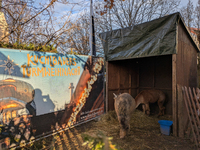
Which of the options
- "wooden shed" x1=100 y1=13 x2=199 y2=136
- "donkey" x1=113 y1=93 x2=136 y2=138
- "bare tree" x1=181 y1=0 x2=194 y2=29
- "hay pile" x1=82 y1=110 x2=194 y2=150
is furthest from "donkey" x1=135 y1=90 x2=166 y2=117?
"bare tree" x1=181 y1=0 x2=194 y2=29

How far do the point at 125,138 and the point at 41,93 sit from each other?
9.56 feet

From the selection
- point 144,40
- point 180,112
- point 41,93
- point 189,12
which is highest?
point 189,12

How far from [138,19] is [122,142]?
11.4 meters

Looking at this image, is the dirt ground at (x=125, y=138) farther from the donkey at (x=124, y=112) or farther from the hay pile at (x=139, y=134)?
the donkey at (x=124, y=112)

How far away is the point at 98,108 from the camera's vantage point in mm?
6434

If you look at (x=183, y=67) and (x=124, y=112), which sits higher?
(x=183, y=67)

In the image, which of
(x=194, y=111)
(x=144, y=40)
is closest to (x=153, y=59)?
(x=144, y=40)

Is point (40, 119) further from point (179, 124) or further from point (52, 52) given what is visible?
point (179, 124)

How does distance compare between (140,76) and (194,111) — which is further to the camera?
(140,76)

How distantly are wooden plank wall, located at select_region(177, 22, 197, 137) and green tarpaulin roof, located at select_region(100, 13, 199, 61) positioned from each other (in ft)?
1.27

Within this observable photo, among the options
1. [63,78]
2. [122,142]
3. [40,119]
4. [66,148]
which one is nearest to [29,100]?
[40,119]

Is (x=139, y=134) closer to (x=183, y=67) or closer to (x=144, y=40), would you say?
(x=183, y=67)

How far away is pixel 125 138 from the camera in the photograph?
464 centimetres

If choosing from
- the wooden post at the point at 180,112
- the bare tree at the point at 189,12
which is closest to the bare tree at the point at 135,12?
the bare tree at the point at 189,12
